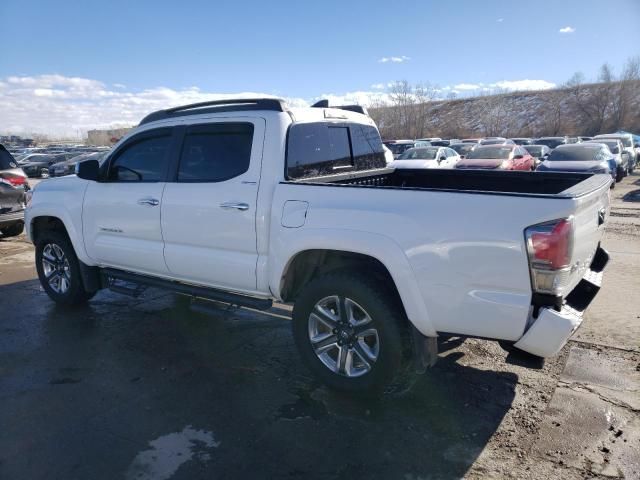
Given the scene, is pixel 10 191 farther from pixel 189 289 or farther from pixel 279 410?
pixel 279 410

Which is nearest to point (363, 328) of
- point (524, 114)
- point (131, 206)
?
point (131, 206)

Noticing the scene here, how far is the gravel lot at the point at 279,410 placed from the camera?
9.24ft

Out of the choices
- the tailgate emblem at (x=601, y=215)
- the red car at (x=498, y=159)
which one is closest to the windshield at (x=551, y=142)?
the red car at (x=498, y=159)

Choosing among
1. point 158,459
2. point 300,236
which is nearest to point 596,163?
point 300,236

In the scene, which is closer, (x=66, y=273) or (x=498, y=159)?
(x=66, y=273)

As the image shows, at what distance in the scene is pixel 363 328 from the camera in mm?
3410

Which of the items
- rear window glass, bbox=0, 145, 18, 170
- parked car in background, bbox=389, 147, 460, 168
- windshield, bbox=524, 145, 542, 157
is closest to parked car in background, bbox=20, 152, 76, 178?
rear window glass, bbox=0, 145, 18, 170

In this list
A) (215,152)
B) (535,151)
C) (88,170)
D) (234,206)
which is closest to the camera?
(234,206)

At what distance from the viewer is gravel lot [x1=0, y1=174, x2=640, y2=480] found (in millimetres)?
2816

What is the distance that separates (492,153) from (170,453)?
57.6ft

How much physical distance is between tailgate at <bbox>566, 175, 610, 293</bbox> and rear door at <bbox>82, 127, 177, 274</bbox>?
3.26 meters

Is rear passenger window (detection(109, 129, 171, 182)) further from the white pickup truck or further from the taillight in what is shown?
the taillight

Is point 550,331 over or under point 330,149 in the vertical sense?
under

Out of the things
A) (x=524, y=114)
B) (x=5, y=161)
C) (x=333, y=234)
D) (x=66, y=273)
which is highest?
(x=524, y=114)
